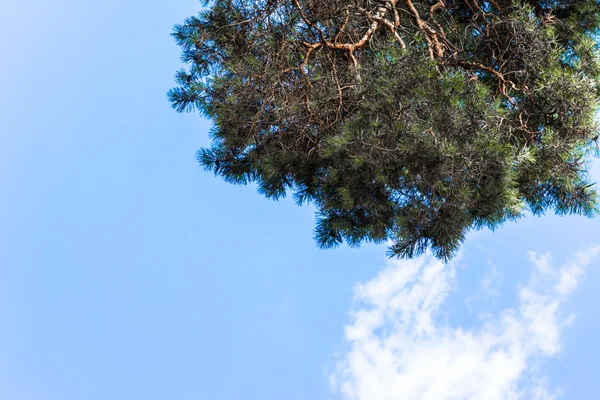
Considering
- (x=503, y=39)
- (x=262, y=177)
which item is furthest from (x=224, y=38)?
(x=503, y=39)

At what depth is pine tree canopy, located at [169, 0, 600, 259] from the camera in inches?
85.9

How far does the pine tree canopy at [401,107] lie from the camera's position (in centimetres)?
218

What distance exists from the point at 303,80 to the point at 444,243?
87 cm

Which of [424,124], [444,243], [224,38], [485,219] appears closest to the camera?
[424,124]

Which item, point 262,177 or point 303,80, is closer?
point 303,80

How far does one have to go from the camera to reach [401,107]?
7.10ft

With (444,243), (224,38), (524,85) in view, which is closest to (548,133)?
(524,85)

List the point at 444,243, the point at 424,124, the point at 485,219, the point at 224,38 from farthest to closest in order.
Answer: the point at 224,38
the point at 485,219
the point at 444,243
the point at 424,124

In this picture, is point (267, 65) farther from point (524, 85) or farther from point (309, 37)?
point (524, 85)

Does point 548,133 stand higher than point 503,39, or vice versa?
point 503,39

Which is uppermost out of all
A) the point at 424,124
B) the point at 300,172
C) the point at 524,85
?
the point at 524,85

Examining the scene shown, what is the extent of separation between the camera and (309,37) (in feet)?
8.74

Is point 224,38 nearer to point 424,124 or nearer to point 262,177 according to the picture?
point 262,177

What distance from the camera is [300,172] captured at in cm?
274
